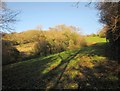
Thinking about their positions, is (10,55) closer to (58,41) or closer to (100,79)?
(58,41)

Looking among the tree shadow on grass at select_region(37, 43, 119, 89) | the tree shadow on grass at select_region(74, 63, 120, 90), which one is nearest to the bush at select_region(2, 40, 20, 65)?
the tree shadow on grass at select_region(37, 43, 119, 89)

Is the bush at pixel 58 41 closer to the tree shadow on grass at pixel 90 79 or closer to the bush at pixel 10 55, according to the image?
the bush at pixel 10 55

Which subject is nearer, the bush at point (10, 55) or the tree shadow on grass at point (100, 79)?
the tree shadow on grass at point (100, 79)

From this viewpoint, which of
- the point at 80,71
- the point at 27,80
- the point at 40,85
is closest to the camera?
the point at 40,85

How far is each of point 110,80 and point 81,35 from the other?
41.3m

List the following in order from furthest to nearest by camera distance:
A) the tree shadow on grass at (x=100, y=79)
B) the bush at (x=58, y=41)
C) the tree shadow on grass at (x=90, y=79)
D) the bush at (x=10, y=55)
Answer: the bush at (x=58, y=41) < the bush at (x=10, y=55) < the tree shadow on grass at (x=90, y=79) < the tree shadow on grass at (x=100, y=79)

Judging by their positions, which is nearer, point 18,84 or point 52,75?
point 18,84

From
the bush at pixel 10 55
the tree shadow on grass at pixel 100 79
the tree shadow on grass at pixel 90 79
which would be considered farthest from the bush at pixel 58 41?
the tree shadow on grass at pixel 100 79

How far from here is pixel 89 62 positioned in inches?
851

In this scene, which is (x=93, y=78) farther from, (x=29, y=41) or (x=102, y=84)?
(x=29, y=41)

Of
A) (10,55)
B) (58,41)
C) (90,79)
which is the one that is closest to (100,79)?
(90,79)

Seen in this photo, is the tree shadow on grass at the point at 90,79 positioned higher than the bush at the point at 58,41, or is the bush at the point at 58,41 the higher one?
the bush at the point at 58,41

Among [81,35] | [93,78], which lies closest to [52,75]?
[93,78]

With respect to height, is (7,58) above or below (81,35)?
below
